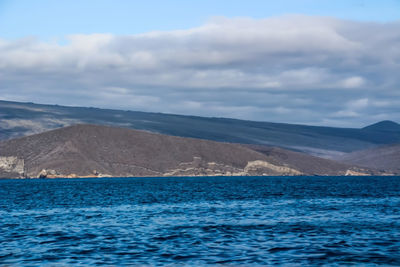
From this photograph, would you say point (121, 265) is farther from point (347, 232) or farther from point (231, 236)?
point (347, 232)

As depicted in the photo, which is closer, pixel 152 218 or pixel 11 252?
pixel 11 252

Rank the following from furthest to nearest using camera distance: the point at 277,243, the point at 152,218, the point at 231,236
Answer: the point at 152,218 < the point at 231,236 < the point at 277,243

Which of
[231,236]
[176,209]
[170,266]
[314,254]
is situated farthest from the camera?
[176,209]

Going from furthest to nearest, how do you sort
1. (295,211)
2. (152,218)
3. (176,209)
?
(176,209) < (295,211) < (152,218)

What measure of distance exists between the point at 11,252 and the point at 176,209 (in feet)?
92.9

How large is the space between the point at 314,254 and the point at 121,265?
9722 mm

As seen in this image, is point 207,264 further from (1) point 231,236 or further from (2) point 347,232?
(2) point 347,232

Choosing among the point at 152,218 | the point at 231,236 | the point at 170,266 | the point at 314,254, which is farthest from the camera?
the point at 152,218

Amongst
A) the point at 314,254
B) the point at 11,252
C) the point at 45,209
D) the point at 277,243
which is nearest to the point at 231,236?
the point at 277,243

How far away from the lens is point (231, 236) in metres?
36.2

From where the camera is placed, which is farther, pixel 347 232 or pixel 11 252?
pixel 347 232

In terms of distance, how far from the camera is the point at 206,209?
5784 centimetres

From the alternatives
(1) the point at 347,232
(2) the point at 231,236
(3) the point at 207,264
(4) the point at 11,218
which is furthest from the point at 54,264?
(4) the point at 11,218

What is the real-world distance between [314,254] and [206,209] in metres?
28.7
